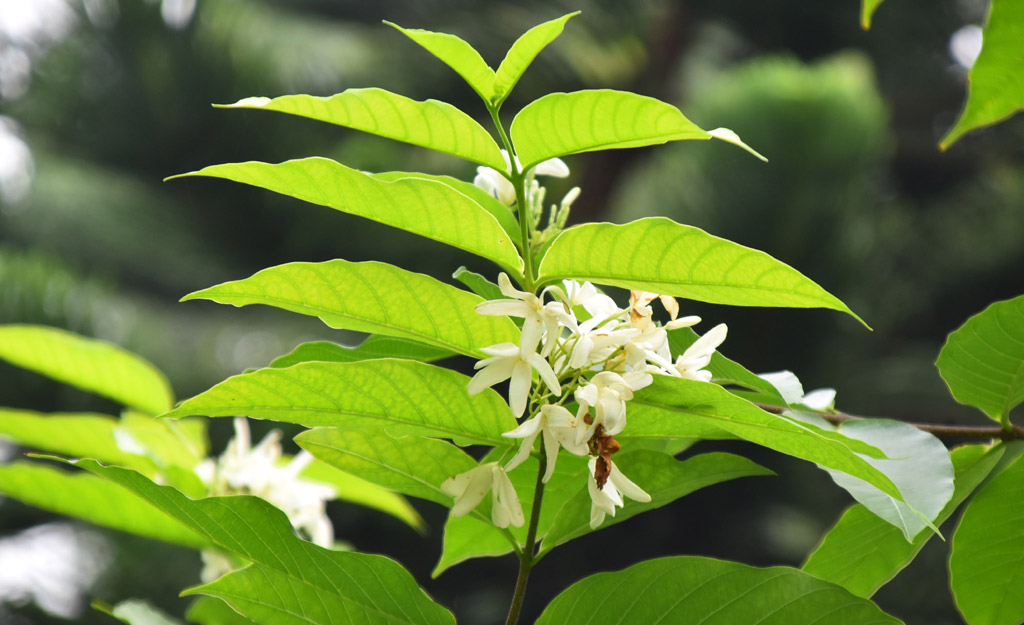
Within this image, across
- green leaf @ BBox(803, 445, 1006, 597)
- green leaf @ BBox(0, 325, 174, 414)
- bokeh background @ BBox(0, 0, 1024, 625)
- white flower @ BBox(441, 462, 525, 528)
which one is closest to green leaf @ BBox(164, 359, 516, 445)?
white flower @ BBox(441, 462, 525, 528)

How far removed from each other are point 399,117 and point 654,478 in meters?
0.12

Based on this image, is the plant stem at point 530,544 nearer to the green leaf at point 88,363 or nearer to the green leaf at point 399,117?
the green leaf at point 399,117

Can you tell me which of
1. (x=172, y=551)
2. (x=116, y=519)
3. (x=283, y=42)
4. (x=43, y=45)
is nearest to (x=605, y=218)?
(x=283, y=42)

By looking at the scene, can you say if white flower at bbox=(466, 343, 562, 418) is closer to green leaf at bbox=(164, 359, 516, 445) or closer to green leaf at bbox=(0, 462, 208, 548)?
green leaf at bbox=(164, 359, 516, 445)

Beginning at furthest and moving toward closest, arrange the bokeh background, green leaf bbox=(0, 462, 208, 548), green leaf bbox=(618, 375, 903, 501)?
1. the bokeh background
2. green leaf bbox=(0, 462, 208, 548)
3. green leaf bbox=(618, 375, 903, 501)

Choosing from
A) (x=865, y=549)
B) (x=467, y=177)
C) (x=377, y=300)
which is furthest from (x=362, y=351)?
(x=467, y=177)

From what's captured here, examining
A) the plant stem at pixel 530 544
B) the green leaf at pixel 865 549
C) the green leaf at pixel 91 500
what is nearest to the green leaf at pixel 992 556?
the green leaf at pixel 865 549

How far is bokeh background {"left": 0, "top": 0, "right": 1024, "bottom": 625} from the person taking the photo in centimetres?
179

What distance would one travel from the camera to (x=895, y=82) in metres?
3.10

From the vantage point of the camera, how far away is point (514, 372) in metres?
0.20

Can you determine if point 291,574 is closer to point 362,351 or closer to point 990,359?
point 362,351

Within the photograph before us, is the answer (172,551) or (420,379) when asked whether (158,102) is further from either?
(420,379)

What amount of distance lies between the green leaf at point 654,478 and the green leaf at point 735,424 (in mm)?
15

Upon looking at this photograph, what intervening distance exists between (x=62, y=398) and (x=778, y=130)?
Result: 5.42ft
